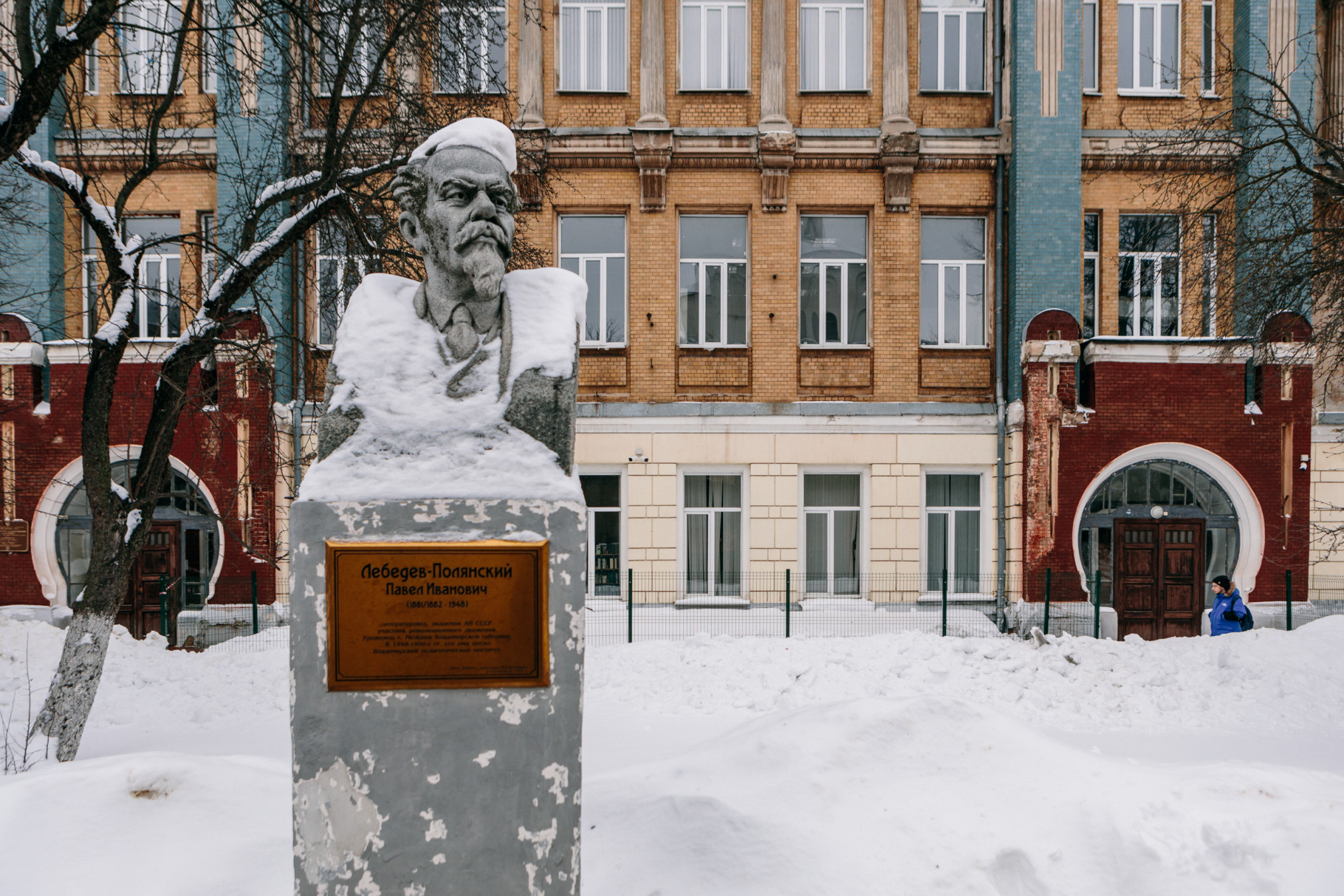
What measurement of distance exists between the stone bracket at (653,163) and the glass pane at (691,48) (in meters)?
1.26

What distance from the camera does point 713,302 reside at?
45.5 feet

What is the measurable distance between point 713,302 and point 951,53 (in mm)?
5984

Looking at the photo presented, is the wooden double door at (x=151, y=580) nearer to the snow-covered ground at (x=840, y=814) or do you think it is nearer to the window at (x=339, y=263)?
the window at (x=339, y=263)

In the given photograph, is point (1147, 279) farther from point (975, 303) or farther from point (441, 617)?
point (441, 617)

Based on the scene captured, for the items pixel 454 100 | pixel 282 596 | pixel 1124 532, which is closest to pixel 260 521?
pixel 282 596

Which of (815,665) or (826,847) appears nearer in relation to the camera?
(826,847)

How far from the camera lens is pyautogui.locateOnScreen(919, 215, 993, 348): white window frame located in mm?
13891

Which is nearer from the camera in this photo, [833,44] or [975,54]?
[833,44]

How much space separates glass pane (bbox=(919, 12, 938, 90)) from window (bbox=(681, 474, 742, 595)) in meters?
7.58

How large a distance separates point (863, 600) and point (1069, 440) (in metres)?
4.25

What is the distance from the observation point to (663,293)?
13617 mm

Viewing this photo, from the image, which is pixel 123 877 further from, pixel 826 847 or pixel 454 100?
pixel 454 100

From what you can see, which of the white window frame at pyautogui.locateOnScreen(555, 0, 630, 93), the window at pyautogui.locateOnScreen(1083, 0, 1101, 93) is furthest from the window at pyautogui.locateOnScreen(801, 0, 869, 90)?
the window at pyautogui.locateOnScreen(1083, 0, 1101, 93)

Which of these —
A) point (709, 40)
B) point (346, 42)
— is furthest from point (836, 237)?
point (346, 42)
